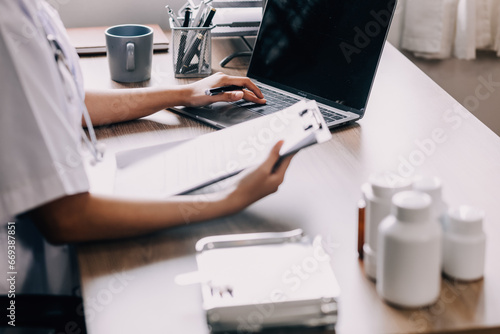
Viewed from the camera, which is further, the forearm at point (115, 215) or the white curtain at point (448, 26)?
the white curtain at point (448, 26)

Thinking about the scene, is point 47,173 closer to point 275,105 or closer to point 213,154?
point 213,154

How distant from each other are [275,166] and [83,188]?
287 mm

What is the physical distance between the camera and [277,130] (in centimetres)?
108

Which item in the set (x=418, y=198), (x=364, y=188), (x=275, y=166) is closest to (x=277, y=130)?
(x=275, y=166)

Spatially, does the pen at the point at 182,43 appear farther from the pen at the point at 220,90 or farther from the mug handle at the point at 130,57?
the pen at the point at 220,90

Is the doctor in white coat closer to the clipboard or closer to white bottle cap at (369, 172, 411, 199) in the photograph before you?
the clipboard

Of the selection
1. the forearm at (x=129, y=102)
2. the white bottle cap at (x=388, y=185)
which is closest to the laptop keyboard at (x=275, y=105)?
the forearm at (x=129, y=102)

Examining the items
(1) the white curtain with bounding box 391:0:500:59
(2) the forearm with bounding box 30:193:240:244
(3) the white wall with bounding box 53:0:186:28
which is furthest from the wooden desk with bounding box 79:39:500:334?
(1) the white curtain with bounding box 391:0:500:59

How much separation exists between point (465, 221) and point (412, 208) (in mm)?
101

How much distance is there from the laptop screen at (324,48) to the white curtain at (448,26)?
29.8 inches

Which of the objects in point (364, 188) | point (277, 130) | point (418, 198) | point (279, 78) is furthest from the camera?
point (279, 78)

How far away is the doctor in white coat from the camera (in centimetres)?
81

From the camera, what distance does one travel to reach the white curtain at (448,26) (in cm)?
200

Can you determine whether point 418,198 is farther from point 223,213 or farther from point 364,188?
point 223,213
